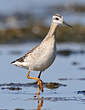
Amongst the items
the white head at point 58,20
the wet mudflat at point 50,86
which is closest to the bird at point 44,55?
the white head at point 58,20

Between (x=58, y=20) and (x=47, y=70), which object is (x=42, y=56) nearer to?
(x=58, y=20)

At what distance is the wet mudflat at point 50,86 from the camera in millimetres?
11094

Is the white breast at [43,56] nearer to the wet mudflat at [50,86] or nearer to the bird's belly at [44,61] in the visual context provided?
the bird's belly at [44,61]

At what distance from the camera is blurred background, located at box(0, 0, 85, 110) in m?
11.4

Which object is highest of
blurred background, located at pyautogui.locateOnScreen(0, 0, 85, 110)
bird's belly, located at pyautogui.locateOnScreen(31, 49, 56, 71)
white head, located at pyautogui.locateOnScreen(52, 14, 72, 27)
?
white head, located at pyautogui.locateOnScreen(52, 14, 72, 27)

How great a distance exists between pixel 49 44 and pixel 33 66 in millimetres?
745

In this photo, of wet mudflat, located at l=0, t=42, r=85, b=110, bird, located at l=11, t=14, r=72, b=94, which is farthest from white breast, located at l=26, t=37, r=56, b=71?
wet mudflat, located at l=0, t=42, r=85, b=110

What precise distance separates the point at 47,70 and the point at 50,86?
2.51 m

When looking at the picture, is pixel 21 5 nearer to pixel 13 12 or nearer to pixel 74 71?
pixel 13 12

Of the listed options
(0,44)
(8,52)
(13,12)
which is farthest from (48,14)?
(8,52)

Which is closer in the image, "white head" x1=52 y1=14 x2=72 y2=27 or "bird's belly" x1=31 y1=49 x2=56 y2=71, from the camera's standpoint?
"bird's belly" x1=31 y1=49 x2=56 y2=71

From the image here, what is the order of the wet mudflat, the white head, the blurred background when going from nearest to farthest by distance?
the wet mudflat → the blurred background → the white head

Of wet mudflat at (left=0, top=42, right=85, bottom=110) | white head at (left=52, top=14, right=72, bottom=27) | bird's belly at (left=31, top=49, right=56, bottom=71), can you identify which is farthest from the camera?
white head at (left=52, top=14, right=72, bottom=27)

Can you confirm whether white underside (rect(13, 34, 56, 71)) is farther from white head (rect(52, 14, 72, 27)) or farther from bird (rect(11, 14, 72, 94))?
white head (rect(52, 14, 72, 27))
